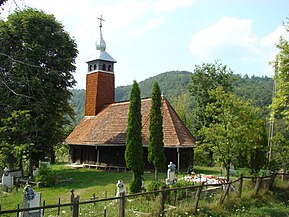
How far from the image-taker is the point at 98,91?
109ft

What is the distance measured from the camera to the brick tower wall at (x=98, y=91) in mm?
33062

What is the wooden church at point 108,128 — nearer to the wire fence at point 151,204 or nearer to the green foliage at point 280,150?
the green foliage at point 280,150

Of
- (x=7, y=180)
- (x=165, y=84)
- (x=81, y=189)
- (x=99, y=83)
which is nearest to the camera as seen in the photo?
Answer: (x=81, y=189)

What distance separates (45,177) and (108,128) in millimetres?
8938

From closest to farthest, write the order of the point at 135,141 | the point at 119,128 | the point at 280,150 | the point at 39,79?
the point at 135,141
the point at 280,150
the point at 39,79
the point at 119,128

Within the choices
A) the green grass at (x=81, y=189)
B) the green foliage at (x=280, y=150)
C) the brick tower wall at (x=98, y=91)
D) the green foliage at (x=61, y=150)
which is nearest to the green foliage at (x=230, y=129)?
the green foliage at (x=280, y=150)

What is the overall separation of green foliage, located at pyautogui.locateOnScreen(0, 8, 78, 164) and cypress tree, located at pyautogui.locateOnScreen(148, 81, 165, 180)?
309 inches

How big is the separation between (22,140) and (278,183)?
16466 millimetres

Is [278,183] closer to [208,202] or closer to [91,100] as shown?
[208,202]

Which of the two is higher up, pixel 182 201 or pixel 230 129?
pixel 230 129

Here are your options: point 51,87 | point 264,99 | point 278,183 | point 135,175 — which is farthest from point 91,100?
point 264,99

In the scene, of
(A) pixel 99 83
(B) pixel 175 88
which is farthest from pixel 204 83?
(B) pixel 175 88

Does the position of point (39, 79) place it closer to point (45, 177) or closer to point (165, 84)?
point (45, 177)

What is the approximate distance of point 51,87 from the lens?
937 inches
